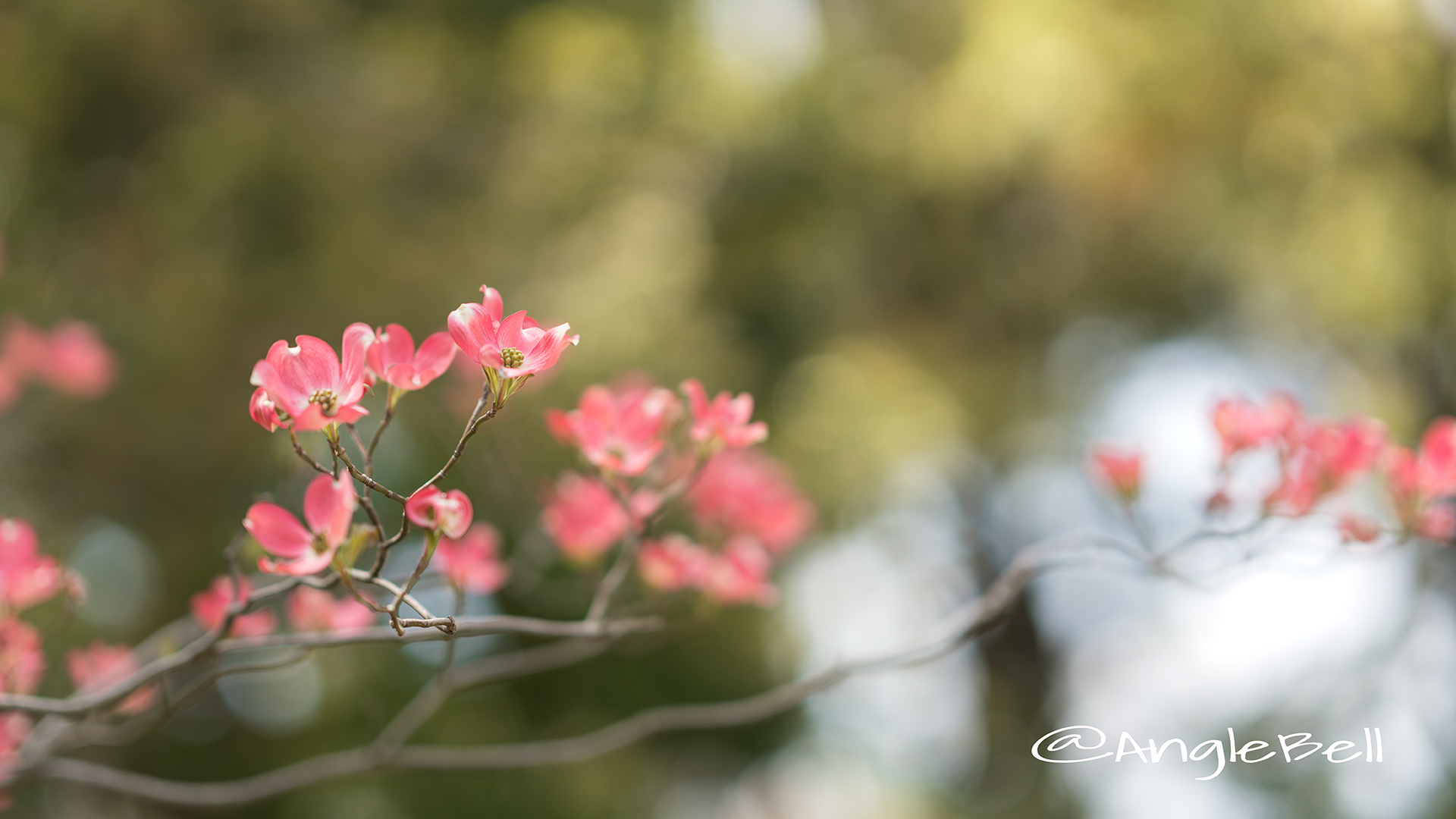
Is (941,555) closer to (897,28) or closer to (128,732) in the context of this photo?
(897,28)

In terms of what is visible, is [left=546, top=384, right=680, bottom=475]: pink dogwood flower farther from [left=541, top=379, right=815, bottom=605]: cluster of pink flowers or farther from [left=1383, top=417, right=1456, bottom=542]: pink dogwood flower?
[left=1383, top=417, right=1456, bottom=542]: pink dogwood flower

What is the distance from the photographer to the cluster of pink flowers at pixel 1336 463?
0.77m

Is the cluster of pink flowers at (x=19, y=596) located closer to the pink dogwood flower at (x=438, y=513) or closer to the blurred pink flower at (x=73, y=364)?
the pink dogwood flower at (x=438, y=513)

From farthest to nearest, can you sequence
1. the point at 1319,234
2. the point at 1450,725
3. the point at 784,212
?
the point at 784,212 → the point at 1319,234 → the point at 1450,725

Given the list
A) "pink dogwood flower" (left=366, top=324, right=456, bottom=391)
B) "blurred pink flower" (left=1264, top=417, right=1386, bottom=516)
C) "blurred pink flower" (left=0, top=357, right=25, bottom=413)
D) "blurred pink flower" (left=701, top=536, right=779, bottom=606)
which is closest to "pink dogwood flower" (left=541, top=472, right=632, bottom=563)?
"blurred pink flower" (left=701, top=536, right=779, bottom=606)

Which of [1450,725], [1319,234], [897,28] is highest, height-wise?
[897,28]

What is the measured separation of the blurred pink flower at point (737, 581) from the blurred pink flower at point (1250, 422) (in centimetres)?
45

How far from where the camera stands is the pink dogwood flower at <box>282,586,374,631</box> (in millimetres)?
831

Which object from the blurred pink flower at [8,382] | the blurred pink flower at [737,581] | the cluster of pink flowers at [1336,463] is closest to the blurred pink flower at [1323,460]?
the cluster of pink flowers at [1336,463]

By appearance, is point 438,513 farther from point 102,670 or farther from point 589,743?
point 102,670

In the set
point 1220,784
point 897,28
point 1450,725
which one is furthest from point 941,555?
point 897,28

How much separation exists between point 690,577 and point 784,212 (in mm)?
2879

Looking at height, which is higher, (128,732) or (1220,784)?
(1220,784)

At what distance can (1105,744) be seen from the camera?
1.25 m
